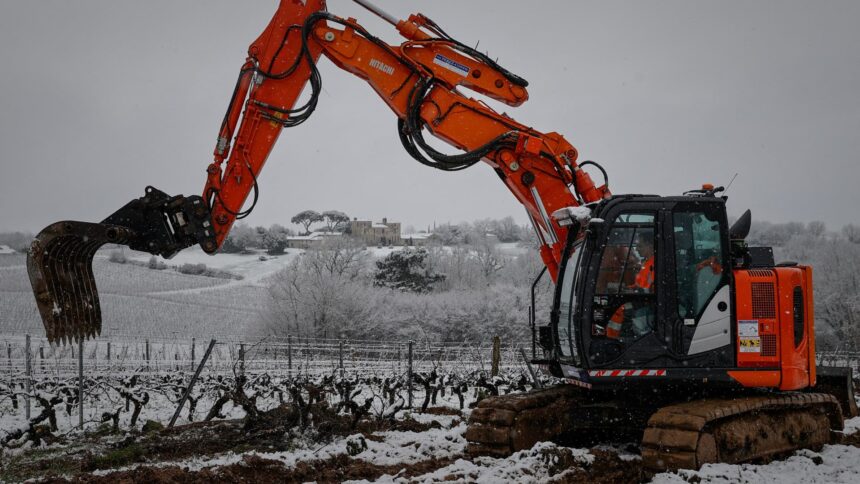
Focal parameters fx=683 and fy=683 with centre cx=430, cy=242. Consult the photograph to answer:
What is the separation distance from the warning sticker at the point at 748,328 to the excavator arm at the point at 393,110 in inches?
72.6

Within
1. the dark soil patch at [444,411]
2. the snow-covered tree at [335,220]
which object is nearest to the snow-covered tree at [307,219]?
the snow-covered tree at [335,220]

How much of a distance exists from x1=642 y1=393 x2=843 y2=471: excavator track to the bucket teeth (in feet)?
16.9

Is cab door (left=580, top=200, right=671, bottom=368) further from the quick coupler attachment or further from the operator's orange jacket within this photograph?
the quick coupler attachment

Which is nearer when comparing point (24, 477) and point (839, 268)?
point (24, 477)

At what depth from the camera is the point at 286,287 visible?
41062mm

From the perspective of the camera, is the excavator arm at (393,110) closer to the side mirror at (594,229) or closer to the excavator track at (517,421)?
the side mirror at (594,229)

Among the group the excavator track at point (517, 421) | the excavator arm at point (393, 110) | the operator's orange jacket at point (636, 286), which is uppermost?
the excavator arm at point (393, 110)

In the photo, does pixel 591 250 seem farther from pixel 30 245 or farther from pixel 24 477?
pixel 24 477

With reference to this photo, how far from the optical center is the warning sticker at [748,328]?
20.6 ft

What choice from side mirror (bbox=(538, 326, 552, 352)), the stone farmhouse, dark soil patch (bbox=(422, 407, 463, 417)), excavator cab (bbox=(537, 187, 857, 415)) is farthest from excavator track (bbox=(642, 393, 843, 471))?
the stone farmhouse

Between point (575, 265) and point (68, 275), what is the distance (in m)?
4.73

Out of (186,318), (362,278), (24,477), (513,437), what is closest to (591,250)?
(513,437)

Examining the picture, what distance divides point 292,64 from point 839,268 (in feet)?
144

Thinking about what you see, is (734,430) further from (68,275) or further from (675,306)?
(68,275)
